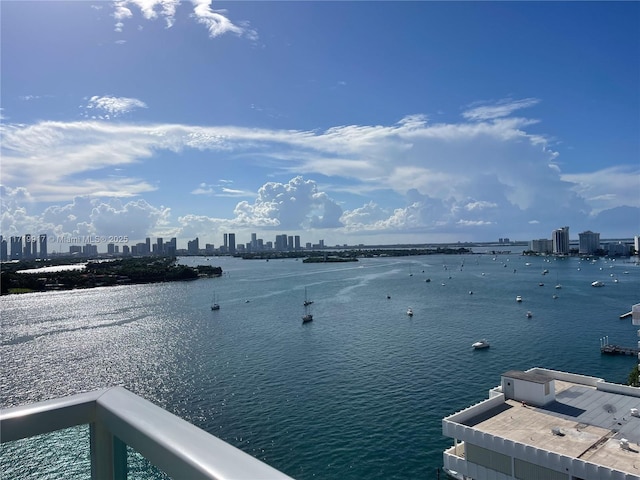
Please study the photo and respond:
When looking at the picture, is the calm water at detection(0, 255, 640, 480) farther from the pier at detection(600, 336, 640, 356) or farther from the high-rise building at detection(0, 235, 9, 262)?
the high-rise building at detection(0, 235, 9, 262)

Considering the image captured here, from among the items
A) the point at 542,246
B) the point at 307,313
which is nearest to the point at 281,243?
the point at 542,246

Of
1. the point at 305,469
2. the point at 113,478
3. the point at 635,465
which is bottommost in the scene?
the point at 305,469

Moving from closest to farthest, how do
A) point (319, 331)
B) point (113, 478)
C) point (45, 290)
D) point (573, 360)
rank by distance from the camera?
point (113, 478) → point (573, 360) → point (319, 331) → point (45, 290)

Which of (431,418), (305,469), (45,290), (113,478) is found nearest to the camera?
(113,478)

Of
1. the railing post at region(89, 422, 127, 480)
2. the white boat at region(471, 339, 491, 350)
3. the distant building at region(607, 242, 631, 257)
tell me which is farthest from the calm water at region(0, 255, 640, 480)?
the distant building at region(607, 242, 631, 257)

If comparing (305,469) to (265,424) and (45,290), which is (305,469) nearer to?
(265,424)

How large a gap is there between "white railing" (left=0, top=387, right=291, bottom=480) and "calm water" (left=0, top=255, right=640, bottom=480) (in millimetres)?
40

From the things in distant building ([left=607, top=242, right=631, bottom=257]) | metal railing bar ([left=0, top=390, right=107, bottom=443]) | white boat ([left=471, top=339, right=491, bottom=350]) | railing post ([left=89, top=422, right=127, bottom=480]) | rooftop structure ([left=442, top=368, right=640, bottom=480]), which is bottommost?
white boat ([left=471, top=339, right=491, bottom=350])

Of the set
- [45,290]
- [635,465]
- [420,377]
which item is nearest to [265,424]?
[420,377]

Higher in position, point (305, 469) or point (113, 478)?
point (113, 478)

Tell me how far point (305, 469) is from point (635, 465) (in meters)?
5.40

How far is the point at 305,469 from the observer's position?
8.47 m

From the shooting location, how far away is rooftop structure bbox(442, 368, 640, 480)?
589 centimetres

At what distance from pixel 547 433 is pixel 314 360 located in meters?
10.0
